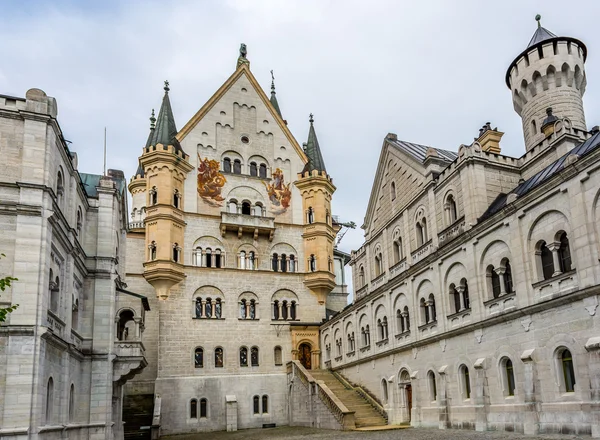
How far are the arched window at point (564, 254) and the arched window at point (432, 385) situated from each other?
11.7m

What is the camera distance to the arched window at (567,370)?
68.9ft

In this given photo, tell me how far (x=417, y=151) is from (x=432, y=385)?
16.9m

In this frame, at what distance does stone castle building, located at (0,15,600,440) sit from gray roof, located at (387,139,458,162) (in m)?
0.30

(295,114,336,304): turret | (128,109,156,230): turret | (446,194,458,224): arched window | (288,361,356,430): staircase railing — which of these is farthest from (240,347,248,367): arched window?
(446,194,458,224): arched window

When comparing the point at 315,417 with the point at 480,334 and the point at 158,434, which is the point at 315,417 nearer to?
the point at 158,434

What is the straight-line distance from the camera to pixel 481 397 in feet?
85.2

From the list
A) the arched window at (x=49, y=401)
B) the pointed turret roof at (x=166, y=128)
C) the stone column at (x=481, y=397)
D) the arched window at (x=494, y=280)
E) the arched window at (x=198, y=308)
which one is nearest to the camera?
the arched window at (x=49, y=401)

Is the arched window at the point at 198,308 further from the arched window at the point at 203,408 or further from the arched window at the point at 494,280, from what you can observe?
the arched window at the point at 494,280

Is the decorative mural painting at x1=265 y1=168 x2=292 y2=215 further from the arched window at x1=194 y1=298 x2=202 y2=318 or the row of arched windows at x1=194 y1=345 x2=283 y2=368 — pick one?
the row of arched windows at x1=194 y1=345 x2=283 y2=368

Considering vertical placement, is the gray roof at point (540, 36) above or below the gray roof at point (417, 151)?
above

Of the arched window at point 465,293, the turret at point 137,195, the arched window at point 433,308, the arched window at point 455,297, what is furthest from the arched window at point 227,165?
the arched window at point 465,293

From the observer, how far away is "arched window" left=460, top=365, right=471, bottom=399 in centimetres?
2798

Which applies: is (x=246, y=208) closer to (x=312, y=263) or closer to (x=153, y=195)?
(x=312, y=263)

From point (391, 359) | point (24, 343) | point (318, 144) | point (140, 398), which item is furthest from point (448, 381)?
point (318, 144)
